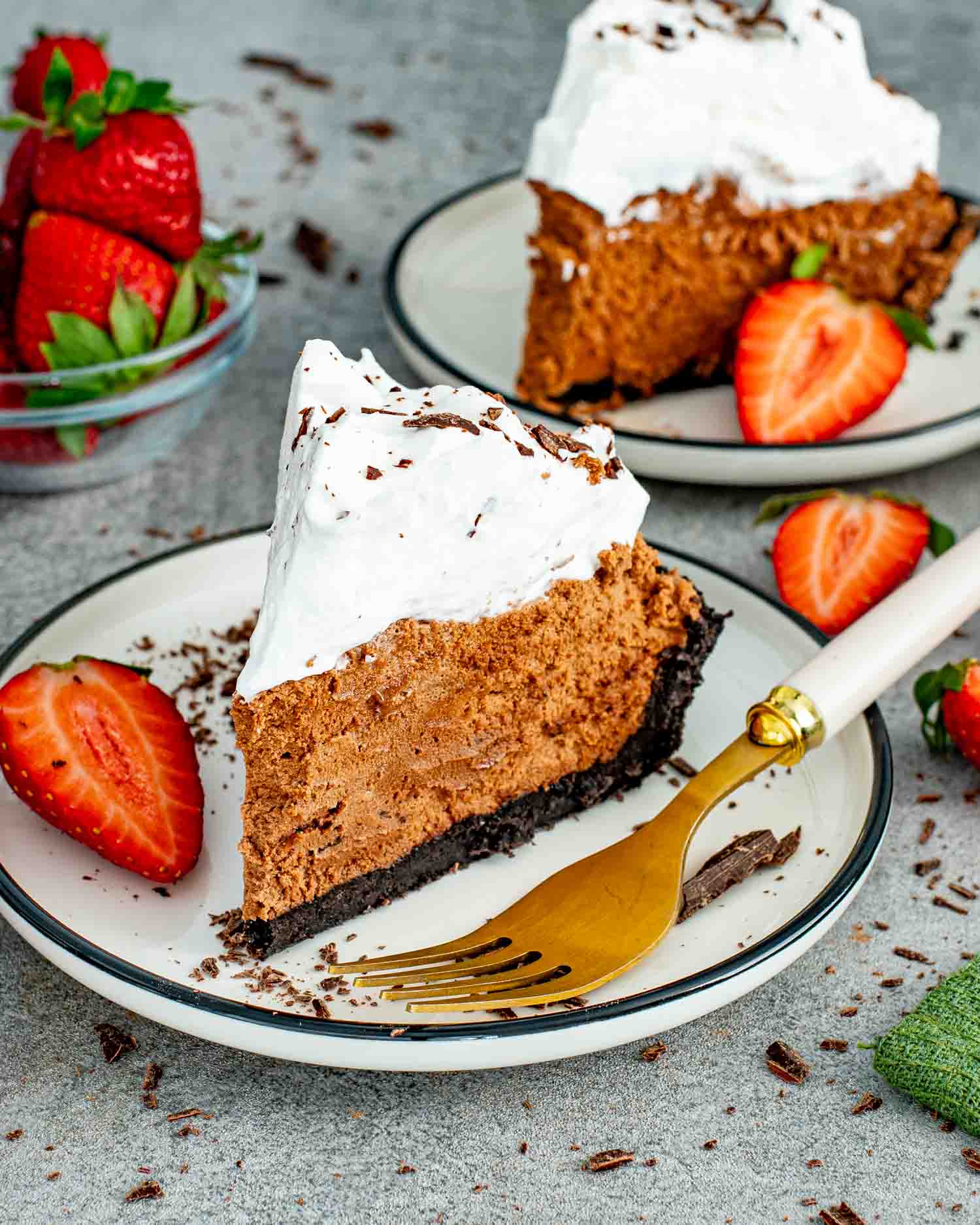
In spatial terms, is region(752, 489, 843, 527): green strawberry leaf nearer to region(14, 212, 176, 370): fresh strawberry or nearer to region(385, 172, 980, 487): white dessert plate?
region(385, 172, 980, 487): white dessert plate

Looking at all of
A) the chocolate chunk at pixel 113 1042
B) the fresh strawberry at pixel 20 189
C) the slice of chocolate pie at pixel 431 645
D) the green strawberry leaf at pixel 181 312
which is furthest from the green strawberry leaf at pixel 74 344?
the chocolate chunk at pixel 113 1042

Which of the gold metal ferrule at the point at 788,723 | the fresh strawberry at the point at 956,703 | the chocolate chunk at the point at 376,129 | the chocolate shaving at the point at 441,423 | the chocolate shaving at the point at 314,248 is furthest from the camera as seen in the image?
the chocolate chunk at the point at 376,129

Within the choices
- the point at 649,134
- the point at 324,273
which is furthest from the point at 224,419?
the point at 649,134

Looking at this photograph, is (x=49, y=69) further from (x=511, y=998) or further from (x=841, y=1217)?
(x=841, y=1217)

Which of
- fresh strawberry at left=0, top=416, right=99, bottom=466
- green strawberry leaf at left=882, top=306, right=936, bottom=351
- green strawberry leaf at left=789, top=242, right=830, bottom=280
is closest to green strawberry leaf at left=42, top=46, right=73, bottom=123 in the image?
fresh strawberry at left=0, top=416, right=99, bottom=466

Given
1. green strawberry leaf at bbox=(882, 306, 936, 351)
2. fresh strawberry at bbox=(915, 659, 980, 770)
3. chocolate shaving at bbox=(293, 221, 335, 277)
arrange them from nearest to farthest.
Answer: fresh strawberry at bbox=(915, 659, 980, 770), green strawberry leaf at bbox=(882, 306, 936, 351), chocolate shaving at bbox=(293, 221, 335, 277)

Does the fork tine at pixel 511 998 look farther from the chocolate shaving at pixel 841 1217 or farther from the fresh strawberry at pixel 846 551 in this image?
the fresh strawberry at pixel 846 551
